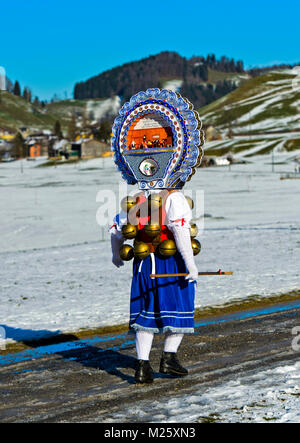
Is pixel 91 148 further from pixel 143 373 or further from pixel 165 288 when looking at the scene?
pixel 143 373

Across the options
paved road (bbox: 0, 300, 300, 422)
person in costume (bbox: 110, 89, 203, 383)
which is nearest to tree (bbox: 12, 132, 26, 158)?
paved road (bbox: 0, 300, 300, 422)

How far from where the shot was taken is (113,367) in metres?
7.66

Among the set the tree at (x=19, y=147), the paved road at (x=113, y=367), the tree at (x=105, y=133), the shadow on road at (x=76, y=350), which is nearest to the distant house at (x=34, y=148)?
the tree at (x=19, y=147)

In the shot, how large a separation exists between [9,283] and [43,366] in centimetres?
665

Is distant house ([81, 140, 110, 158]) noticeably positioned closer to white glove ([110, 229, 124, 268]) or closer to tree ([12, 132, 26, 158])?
tree ([12, 132, 26, 158])

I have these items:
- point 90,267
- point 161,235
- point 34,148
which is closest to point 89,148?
point 34,148

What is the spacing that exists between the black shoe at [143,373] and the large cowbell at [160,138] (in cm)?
203

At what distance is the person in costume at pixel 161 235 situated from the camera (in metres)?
6.85

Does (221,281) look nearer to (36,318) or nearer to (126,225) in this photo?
(36,318)

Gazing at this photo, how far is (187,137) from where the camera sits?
A: 7.06 m

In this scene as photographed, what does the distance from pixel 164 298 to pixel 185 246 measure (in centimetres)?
64

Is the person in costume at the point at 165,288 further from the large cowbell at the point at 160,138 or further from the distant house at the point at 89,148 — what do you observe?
the distant house at the point at 89,148

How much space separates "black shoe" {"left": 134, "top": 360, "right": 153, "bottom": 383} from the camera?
688 cm
